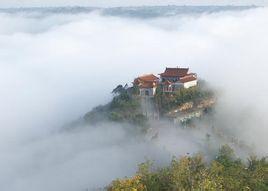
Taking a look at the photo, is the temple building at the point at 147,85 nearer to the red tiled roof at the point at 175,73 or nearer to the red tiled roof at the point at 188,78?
the red tiled roof at the point at 175,73

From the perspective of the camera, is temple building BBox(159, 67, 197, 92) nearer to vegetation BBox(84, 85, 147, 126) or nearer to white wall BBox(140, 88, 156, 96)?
white wall BBox(140, 88, 156, 96)

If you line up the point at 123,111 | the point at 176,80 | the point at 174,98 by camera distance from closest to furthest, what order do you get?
the point at 123,111 → the point at 174,98 → the point at 176,80

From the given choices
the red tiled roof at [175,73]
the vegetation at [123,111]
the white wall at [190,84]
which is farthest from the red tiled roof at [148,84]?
the white wall at [190,84]

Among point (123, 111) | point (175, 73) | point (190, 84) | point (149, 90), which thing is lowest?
point (123, 111)

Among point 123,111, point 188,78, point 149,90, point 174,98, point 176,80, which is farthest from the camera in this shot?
point 188,78

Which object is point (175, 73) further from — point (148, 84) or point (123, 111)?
point (123, 111)

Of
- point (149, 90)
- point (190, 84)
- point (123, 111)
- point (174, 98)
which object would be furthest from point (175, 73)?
point (123, 111)

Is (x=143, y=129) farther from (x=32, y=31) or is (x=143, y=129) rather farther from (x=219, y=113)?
(x=32, y=31)
